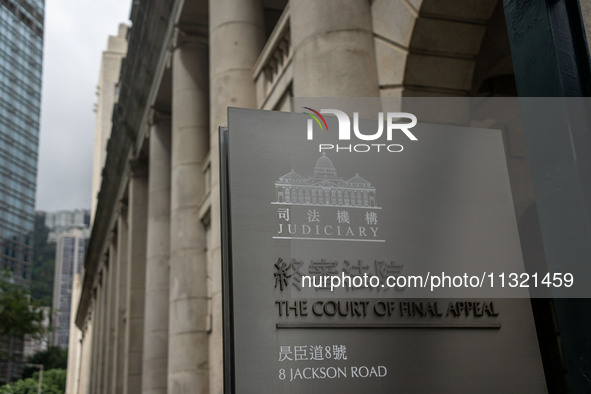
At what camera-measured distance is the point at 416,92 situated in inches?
326

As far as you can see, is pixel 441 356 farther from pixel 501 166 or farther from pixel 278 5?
pixel 278 5

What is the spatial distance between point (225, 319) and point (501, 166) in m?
2.52

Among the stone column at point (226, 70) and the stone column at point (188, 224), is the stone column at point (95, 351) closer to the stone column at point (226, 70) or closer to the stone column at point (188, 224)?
the stone column at point (188, 224)

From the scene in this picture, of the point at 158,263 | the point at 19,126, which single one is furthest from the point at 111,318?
the point at 19,126

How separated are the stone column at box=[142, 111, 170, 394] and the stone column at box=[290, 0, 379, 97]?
14730mm

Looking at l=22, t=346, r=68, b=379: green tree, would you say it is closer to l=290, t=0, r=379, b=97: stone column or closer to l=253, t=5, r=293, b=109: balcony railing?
l=253, t=5, r=293, b=109: balcony railing

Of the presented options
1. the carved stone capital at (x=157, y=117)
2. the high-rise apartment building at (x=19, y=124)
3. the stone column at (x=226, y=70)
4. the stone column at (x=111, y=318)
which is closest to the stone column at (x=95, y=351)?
the stone column at (x=111, y=318)

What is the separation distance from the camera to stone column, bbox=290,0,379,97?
852 centimetres

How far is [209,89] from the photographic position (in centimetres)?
2030

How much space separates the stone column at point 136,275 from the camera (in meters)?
26.6

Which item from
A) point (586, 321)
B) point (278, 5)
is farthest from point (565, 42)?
point (278, 5)

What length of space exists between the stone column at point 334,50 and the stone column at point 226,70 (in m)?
5.05

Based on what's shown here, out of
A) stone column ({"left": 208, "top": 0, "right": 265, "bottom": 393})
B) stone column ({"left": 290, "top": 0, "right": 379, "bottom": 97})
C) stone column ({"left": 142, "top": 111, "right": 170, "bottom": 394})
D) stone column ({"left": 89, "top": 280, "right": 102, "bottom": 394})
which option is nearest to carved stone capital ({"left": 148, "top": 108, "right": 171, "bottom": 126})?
stone column ({"left": 142, "top": 111, "right": 170, "bottom": 394})

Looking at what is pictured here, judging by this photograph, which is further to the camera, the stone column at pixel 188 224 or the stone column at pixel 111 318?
the stone column at pixel 111 318
